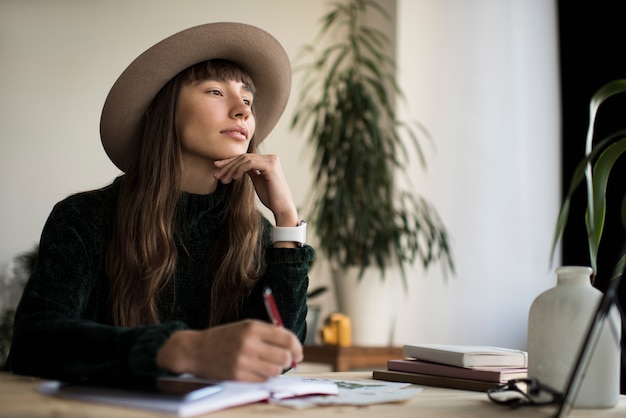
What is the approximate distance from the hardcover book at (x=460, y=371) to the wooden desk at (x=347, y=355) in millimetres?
1729

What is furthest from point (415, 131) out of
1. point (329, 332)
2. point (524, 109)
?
point (329, 332)

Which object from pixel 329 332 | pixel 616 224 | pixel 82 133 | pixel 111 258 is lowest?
pixel 329 332

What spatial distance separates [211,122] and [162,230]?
242 millimetres

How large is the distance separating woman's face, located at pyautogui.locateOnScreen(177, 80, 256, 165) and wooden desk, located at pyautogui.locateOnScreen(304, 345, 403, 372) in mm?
1653

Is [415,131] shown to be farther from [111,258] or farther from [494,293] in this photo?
[111,258]

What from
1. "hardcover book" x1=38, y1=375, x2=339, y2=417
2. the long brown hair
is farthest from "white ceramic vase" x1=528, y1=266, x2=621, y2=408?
the long brown hair

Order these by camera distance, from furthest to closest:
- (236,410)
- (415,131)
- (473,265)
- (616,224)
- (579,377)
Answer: (415,131)
(473,265)
(616,224)
(579,377)
(236,410)

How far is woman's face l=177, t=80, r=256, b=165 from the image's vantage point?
1511 millimetres

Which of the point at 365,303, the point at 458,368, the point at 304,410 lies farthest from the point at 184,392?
the point at 365,303

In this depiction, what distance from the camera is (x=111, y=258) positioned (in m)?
1.41

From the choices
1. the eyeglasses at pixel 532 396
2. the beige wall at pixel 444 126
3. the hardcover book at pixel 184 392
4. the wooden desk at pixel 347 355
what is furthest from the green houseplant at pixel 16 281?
the eyeglasses at pixel 532 396

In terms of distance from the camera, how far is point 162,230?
146 cm

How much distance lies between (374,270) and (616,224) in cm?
106

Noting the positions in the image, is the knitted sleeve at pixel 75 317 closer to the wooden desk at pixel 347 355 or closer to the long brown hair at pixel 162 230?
the long brown hair at pixel 162 230
